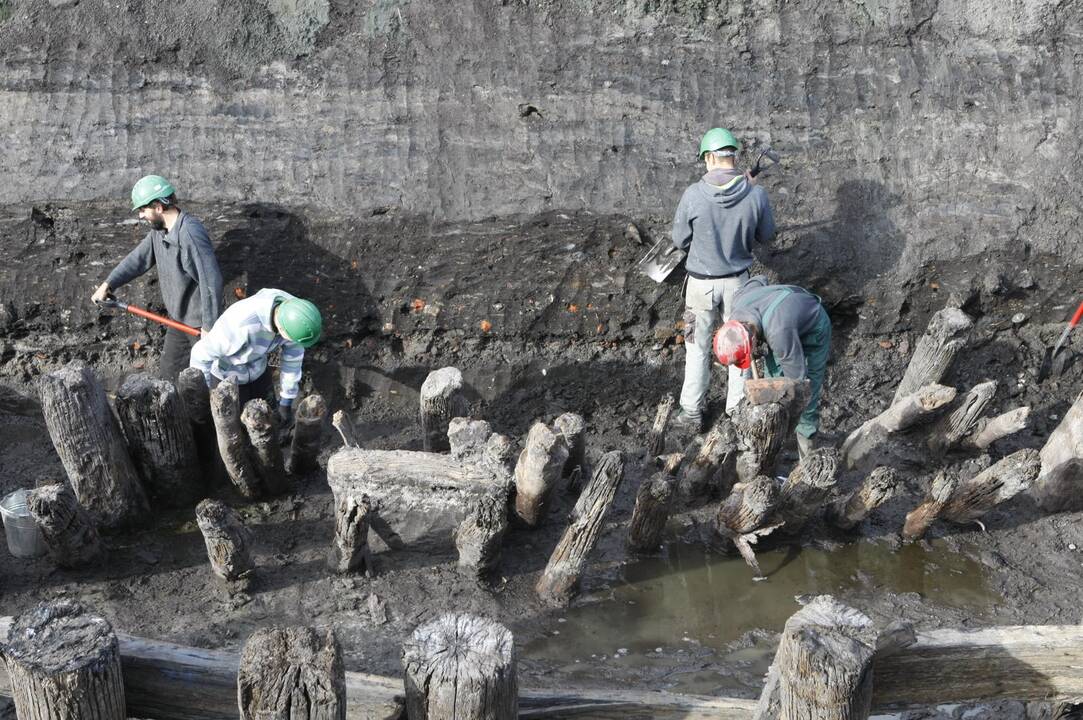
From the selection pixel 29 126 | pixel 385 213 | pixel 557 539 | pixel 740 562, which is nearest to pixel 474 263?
pixel 385 213

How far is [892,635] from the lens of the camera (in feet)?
12.4

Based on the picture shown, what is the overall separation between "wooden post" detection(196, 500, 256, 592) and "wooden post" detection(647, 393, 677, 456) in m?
2.77

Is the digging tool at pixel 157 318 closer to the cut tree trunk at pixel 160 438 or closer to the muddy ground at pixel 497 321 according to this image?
the muddy ground at pixel 497 321

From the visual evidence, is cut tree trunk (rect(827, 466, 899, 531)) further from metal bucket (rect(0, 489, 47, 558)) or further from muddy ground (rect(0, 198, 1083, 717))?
metal bucket (rect(0, 489, 47, 558))

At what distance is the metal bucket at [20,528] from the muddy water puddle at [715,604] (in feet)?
9.38

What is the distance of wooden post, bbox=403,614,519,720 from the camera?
3379mm

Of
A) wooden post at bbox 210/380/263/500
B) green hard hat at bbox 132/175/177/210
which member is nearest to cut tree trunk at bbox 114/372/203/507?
wooden post at bbox 210/380/263/500

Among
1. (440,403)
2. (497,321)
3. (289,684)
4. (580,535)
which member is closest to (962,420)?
(580,535)

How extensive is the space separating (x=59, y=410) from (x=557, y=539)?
2.90 metres

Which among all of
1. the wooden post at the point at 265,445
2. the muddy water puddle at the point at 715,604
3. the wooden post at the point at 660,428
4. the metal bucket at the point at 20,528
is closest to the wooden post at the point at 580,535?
the muddy water puddle at the point at 715,604

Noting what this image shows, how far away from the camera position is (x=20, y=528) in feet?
18.6

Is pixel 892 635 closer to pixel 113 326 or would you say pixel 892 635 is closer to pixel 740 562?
pixel 740 562

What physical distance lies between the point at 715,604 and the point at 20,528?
3930mm

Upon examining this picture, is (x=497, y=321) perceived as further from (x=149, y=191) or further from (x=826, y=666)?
(x=826, y=666)
